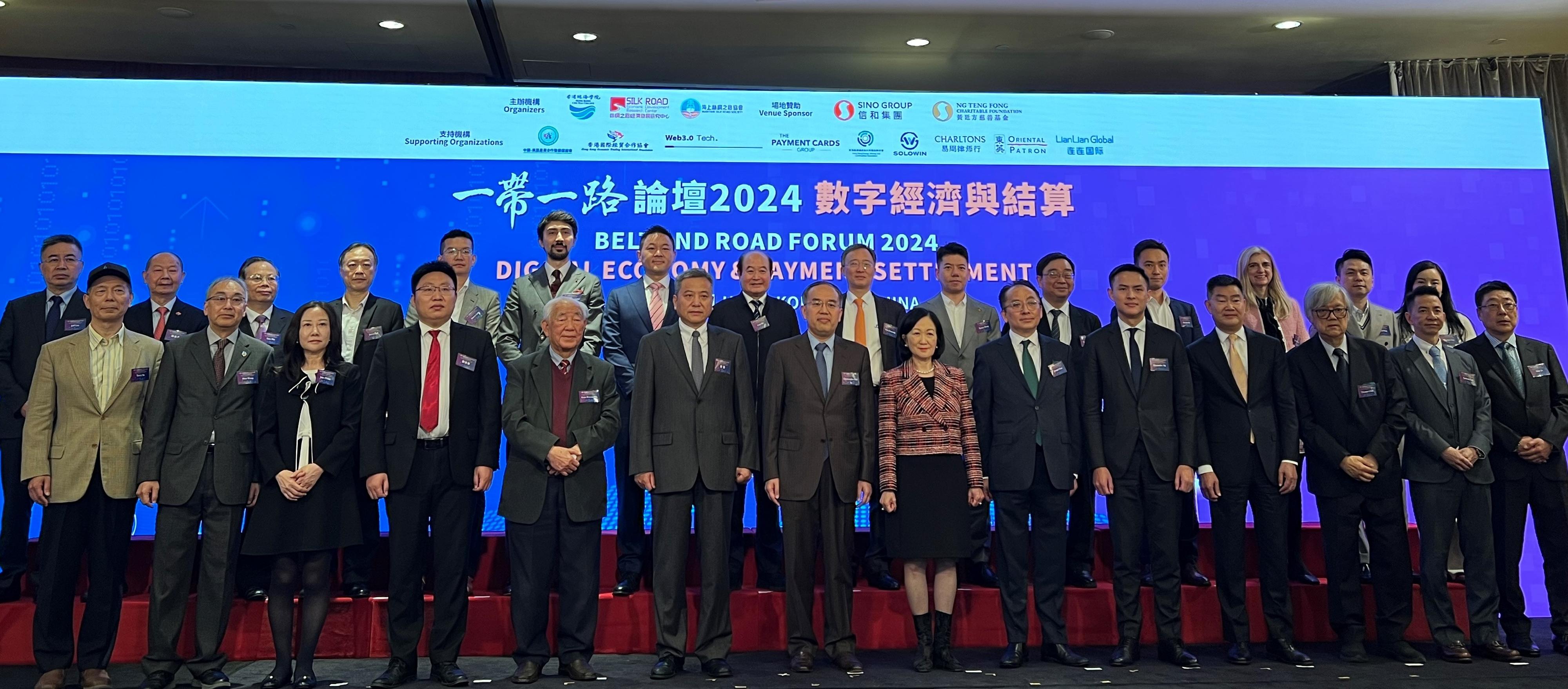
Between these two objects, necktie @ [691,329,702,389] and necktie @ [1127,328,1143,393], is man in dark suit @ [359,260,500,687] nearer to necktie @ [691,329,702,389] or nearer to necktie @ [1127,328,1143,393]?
necktie @ [691,329,702,389]

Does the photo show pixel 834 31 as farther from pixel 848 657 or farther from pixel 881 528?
pixel 848 657

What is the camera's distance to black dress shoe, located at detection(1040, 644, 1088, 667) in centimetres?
399

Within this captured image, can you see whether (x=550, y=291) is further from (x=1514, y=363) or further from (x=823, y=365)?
(x=1514, y=363)

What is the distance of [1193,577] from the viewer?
4.54 m

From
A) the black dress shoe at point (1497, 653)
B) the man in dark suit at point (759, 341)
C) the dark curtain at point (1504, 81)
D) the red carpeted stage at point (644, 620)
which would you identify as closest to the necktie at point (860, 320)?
the man in dark suit at point (759, 341)

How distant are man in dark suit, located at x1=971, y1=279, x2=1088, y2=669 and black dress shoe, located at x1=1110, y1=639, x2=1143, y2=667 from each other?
0.13 meters

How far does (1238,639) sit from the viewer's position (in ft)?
13.4

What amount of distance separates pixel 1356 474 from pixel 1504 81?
14.5 ft

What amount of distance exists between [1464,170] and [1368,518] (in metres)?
2.87

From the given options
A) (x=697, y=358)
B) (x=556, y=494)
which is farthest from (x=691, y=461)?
(x=556, y=494)

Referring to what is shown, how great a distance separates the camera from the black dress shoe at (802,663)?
153 inches

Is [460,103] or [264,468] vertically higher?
[460,103]

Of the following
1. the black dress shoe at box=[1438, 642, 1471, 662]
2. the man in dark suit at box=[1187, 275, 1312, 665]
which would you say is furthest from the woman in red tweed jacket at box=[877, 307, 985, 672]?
the black dress shoe at box=[1438, 642, 1471, 662]

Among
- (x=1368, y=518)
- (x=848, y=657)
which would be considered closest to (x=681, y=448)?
(x=848, y=657)
